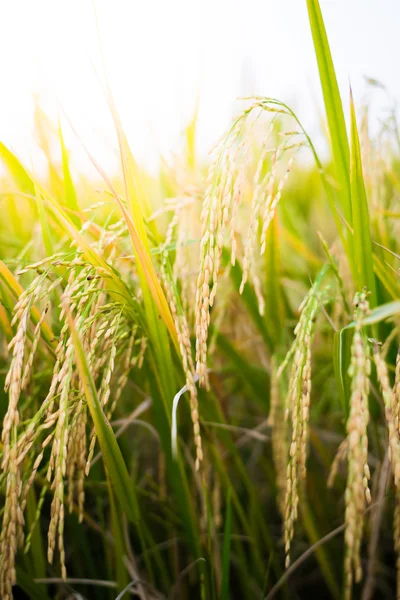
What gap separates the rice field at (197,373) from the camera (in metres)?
0.64

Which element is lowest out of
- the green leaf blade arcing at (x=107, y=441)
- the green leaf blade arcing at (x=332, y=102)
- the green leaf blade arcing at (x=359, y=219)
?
the green leaf blade arcing at (x=107, y=441)

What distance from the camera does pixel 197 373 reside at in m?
0.66

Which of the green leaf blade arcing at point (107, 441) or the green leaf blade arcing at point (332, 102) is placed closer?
the green leaf blade arcing at point (107, 441)

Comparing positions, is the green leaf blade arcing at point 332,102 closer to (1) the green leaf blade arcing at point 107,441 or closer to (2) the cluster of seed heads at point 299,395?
(2) the cluster of seed heads at point 299,395

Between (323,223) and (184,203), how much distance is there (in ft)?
4.40

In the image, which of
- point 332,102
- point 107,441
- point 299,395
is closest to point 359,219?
point 332,102

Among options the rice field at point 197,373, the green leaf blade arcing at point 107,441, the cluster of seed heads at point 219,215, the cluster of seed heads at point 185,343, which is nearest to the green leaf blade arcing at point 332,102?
the rice field at point 197,373

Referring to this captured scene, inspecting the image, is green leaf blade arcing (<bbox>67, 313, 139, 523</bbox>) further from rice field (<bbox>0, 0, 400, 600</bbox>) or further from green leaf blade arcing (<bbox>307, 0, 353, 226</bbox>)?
green leaf blade arcing (<bbox>307, 0, 353, 226</bbox>)

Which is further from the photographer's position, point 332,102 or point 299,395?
point 332,102

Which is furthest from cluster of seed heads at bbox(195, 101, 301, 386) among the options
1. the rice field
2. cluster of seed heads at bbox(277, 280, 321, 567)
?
cluster of seed heads at bbox(277, 280, 321, 567)

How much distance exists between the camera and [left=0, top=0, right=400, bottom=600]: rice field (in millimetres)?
638

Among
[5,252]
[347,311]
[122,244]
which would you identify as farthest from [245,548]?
[5,252]

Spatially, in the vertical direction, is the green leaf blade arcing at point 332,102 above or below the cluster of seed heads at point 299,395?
above

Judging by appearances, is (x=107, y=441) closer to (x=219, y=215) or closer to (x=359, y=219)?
(x=219, y=215)
